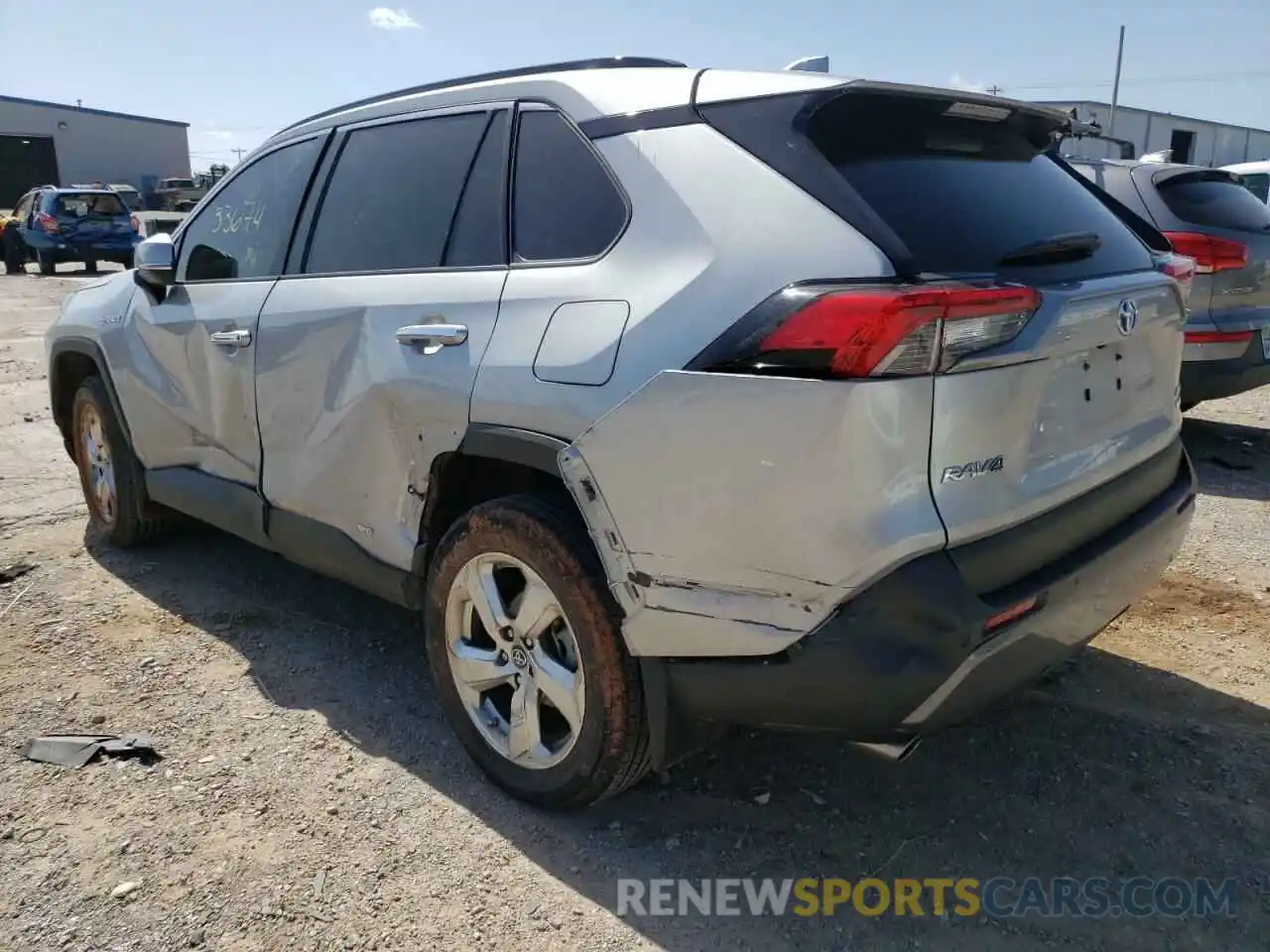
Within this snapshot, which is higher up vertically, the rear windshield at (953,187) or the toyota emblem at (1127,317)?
the rear windshield at (953,187)

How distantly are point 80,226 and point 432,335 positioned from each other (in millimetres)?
22035

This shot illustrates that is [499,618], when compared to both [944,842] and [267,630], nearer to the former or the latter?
[944,842]

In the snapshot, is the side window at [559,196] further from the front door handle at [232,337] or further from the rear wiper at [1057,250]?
the front door handle at [232,337]

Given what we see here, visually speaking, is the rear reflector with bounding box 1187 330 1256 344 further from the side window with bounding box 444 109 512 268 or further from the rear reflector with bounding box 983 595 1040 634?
the side window with bounding box 444 109 512 268

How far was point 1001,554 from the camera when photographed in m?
2.07

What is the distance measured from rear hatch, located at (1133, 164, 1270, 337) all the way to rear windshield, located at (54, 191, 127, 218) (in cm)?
2124

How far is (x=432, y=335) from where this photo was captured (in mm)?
2695

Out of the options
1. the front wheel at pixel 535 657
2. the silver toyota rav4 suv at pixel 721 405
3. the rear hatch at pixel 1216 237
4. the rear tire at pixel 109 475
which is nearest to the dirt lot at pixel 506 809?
the front wheel at pixel 535 657

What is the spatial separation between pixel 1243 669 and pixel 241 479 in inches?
140

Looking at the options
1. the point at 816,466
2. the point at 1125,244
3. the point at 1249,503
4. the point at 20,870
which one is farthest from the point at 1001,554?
the point at 1249,503

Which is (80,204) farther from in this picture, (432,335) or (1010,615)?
(1010,615)

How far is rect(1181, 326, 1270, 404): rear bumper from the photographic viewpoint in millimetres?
5707

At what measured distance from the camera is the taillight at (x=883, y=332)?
6.23ft

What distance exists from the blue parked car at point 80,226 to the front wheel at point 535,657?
21352 mm
